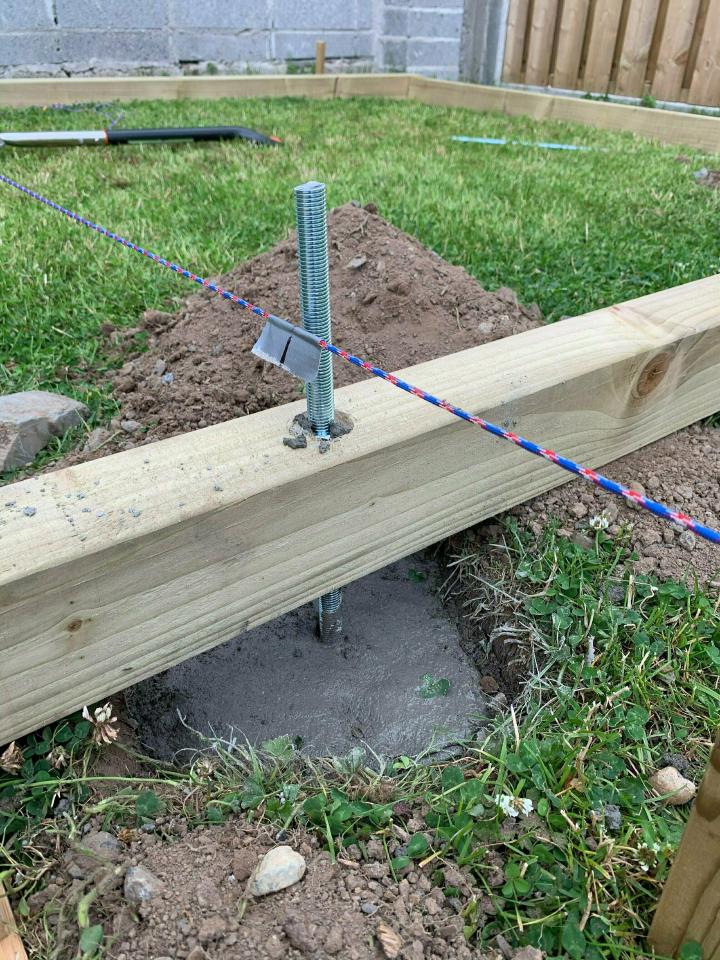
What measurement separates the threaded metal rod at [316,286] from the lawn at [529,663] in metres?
0.76

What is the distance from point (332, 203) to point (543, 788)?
3529 millimetres

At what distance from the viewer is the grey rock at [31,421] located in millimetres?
2322

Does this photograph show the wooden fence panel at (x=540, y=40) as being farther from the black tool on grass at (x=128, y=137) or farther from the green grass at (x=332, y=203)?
the black tool on grass at (x=128, y=137)

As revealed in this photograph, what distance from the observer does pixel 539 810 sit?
1.44m

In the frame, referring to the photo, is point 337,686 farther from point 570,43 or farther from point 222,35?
point 222,35

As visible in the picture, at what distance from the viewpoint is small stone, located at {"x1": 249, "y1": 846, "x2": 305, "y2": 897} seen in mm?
1291

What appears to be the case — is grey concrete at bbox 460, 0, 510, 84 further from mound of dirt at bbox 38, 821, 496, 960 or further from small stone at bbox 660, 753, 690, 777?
mound of dirt at bbox 38, 821, 496, 960

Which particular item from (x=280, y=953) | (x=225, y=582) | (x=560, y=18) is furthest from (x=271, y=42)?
(x=280, y=953)

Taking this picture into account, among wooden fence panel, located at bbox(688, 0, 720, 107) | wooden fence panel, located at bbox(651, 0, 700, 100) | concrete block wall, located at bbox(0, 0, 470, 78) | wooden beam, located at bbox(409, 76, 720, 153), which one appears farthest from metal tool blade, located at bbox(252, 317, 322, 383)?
concrete block wall, located at bbox(0, 0, 470, 78)

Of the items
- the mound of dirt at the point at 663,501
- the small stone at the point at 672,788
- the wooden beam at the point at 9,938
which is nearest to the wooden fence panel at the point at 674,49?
the mound of dirt at the point at 663,501

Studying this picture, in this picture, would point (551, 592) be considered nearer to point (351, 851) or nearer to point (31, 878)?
point (351, 851)

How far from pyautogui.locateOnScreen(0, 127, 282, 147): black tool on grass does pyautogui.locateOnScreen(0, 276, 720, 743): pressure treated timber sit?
4.78 meters

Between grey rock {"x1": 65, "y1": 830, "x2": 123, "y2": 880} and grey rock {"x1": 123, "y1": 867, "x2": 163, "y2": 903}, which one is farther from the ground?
grey rock {"x1": 123, "y1": 867, "x2": 163, "y2": 903}

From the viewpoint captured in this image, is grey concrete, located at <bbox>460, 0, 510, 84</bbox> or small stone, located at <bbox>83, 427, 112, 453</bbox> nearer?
small stone, located at <bbox>83, 427, 112, 453</bbox>
